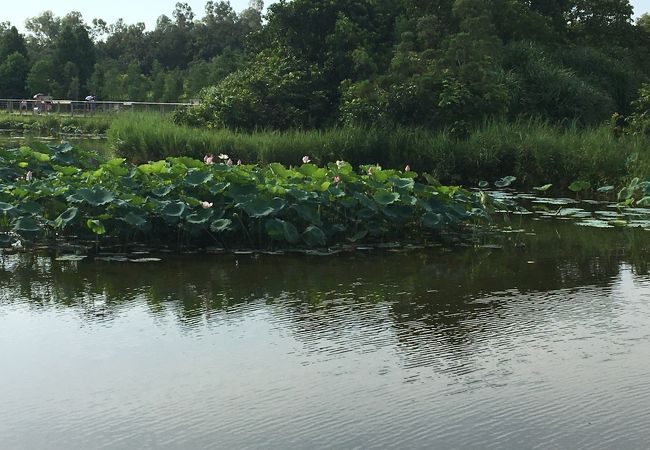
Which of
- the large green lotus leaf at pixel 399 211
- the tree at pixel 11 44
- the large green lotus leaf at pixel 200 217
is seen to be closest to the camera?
the large green lotus leaf at pixel 200 217

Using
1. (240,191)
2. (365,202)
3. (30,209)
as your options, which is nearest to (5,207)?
(30,209)

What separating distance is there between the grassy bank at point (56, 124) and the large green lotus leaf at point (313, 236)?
25.3m

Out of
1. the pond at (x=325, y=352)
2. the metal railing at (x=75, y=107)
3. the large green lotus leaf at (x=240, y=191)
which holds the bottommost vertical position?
the pond at (x=325, y=352)

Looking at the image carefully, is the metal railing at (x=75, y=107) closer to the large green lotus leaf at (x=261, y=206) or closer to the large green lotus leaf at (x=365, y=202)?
the large green lotus leaf at (x=365, y=202)

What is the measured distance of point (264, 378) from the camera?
4.74 m

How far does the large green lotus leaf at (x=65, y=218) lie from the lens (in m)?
7.93

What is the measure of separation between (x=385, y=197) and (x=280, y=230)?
118 centimetres

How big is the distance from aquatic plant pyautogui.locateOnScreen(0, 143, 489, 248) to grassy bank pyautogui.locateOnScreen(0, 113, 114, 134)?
24.5m

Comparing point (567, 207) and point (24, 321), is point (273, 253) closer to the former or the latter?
point (24, 321)

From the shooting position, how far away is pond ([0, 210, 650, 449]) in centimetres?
405

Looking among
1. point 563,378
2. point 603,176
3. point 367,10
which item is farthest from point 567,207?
point 367,10

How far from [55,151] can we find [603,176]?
7791mm

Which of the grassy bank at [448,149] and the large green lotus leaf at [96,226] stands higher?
the grassy bank at [448,149]

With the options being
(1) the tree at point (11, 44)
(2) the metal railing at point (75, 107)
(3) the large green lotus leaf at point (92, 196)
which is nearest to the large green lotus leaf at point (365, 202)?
(3) the large green lotus leaf at point (92, 196)
